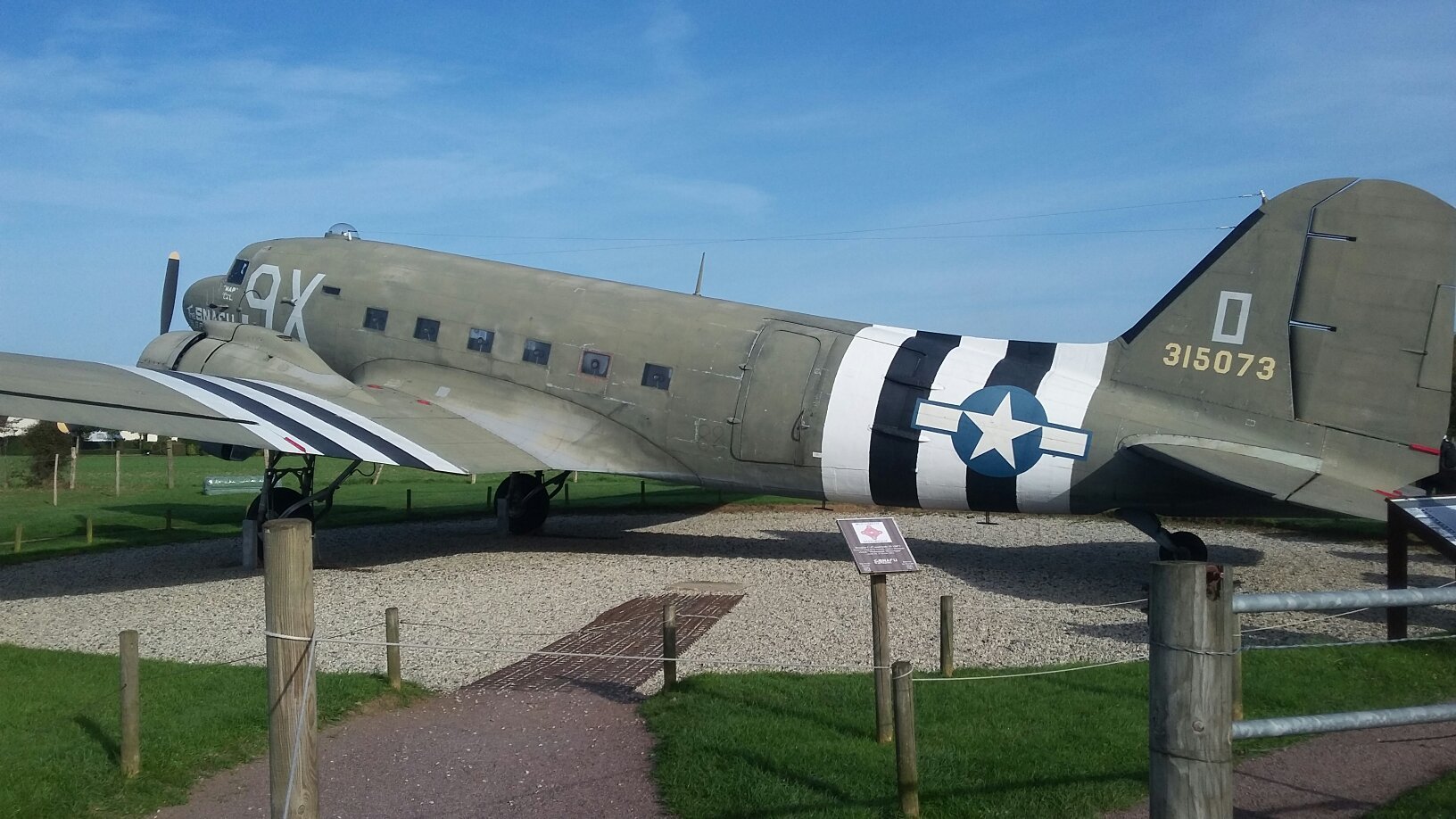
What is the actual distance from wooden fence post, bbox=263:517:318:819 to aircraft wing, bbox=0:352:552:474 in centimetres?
1071

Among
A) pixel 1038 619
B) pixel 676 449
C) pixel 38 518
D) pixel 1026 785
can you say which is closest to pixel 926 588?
pixel 1038 619

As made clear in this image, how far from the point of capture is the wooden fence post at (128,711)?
7.53 meters

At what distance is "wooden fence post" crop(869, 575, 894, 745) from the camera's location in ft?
23.1

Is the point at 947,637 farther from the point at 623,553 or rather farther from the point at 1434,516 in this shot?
the point at 623,553

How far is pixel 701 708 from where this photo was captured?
9.04 metres

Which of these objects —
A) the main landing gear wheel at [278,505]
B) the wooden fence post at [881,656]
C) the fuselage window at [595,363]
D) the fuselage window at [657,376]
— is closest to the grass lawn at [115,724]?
the wooden fence post at [881,656]

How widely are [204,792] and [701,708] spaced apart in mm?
3852

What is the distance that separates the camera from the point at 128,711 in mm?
7539

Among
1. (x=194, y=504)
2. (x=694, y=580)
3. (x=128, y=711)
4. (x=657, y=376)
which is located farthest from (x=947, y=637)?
(x=194, y=504)

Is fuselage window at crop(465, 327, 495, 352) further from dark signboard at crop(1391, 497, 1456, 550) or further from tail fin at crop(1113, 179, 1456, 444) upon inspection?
dark signboard at crop(1391, 497, 1456, 550)

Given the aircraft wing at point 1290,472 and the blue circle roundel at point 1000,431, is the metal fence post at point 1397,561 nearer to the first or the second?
the aircraft wing at point 1290,472

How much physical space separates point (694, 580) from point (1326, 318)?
936 cm

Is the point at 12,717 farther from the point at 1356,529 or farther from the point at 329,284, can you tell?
the point at 1356,529

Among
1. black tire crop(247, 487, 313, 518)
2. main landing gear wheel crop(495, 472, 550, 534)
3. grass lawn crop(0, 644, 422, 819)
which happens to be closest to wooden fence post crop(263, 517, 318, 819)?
grass lawn crop(0, 644, 422, 819)
